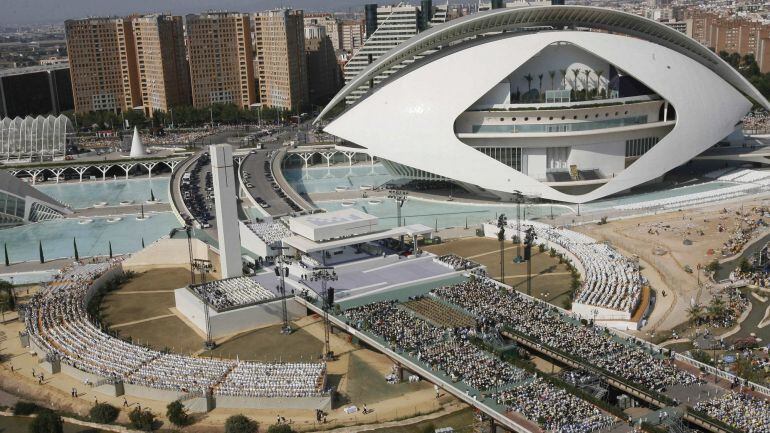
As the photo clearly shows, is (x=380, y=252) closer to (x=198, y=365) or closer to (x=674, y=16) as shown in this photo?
(x=198, y=365)

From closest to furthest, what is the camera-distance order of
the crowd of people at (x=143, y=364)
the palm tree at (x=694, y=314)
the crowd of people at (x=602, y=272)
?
1. the crowd of people at (x=143, y=364)
2. the palm tree at (x=694, y=314)
3. the crowd of people at (x=602, y=272)

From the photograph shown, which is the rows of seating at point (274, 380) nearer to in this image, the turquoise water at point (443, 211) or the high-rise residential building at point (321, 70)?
the turquoise water at point (443, 211)

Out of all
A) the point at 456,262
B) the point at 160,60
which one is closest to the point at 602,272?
the point at 456,262

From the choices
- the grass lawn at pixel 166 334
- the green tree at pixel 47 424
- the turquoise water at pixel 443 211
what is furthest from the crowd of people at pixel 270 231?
the green tree at pixel 47 424

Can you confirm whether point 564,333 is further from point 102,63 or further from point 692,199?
point 102,63

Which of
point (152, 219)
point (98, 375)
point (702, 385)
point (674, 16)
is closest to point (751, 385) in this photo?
point (702, 385)

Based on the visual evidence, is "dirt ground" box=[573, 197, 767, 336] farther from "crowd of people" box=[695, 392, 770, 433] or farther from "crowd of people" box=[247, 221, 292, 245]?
"crowd of people" box=[247, 221, 292, 245]
